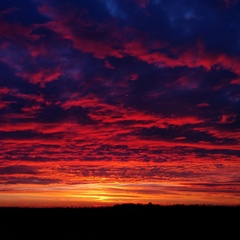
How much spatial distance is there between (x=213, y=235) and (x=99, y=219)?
12.9m

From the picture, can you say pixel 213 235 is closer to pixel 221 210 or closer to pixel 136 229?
pixel 136 229

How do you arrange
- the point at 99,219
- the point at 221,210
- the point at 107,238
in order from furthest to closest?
1. the point at 221,210
2. the point at 99,219
3. the point at 107,238

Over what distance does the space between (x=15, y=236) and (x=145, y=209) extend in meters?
19.6

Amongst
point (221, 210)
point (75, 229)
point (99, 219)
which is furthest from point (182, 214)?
point (75, 229)

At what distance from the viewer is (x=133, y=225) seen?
35.0 m

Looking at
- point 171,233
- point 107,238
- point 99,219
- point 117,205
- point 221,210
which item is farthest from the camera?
point 117,205

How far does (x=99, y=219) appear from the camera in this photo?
39312 mm

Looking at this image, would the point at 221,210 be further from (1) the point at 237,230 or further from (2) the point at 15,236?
(2) the point at 15,236

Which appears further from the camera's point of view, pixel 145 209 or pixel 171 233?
pixel 145 209

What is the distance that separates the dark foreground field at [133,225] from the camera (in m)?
30.5

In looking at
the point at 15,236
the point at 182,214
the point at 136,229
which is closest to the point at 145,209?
the point at 182,214

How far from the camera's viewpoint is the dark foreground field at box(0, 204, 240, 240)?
3052cm

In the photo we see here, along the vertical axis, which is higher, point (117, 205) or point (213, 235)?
point (117, 205)

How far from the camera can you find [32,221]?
39.4 metres
